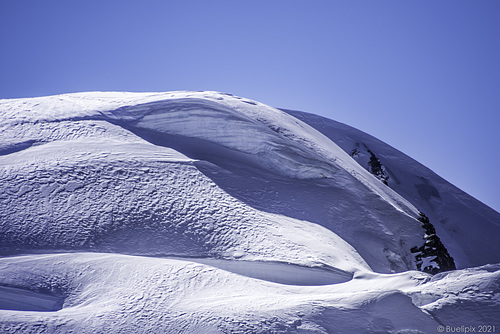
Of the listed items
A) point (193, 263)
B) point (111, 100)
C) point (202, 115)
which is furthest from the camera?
point (111, 100)

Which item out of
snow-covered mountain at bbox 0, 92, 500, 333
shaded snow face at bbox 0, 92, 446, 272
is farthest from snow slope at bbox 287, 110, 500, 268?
shaded snow face at bbox 0, 92, 446, 272

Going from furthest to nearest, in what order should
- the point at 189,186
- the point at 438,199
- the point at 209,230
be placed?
the point at 438,199
the point at 189,186
the point at 209,230

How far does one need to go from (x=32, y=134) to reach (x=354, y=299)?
5.36 m

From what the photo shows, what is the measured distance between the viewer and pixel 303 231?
7.43 metres

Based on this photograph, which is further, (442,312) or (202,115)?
Answer: (202,115)

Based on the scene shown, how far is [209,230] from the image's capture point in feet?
23.1

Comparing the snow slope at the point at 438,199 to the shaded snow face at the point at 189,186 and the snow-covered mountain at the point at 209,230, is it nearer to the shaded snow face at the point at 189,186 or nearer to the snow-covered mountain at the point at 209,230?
the snow-covered mountain at the point at 209,230

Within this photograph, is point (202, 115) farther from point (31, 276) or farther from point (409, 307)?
point (409, 307)

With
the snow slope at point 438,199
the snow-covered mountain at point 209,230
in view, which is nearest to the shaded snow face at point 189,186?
the snow-covered mountain at point 209,230

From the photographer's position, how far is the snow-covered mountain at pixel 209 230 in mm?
5504

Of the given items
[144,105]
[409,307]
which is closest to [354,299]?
[409,307]

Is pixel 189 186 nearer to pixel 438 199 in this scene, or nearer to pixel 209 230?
pixel 209 230

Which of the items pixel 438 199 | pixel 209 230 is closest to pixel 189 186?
pixel 209 230

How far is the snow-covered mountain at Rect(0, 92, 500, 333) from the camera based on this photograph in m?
5.50
